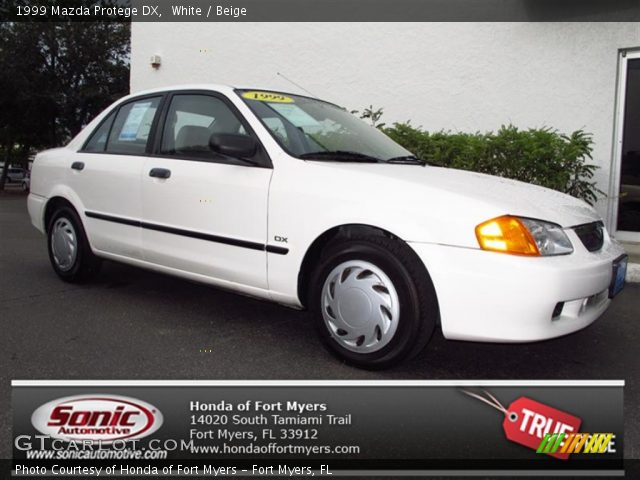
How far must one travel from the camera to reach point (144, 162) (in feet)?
13.1

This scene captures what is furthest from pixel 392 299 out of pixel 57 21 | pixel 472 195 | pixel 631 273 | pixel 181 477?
pixel 57 21

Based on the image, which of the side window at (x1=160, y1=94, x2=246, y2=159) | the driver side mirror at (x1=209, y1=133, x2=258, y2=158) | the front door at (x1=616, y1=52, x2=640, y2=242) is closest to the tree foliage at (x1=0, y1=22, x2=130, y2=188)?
the front door at (x1=616, y1=52, x2=640, y2=242)

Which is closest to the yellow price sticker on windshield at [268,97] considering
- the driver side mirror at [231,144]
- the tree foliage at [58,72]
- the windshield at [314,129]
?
the windshield at [314,129]

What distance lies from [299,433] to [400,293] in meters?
0.86

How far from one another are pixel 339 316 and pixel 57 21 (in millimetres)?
27142

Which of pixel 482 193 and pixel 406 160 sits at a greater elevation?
pixel 406 160

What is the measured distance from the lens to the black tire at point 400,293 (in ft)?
9.16

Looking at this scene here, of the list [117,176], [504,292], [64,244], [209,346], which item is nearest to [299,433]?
[504,292]

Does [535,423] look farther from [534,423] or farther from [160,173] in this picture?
[160,173]

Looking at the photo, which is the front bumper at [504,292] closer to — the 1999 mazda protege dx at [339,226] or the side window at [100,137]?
the 1999 mazda protege dx at [339,226]

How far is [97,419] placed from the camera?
2.17m

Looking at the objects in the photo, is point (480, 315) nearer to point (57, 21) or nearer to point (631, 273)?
point (631, 273)

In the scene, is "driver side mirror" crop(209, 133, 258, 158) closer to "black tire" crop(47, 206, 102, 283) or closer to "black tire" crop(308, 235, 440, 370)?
"black tire" crop(308, 235, 440, 370)

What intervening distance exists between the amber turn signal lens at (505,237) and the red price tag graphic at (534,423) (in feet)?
2.19
